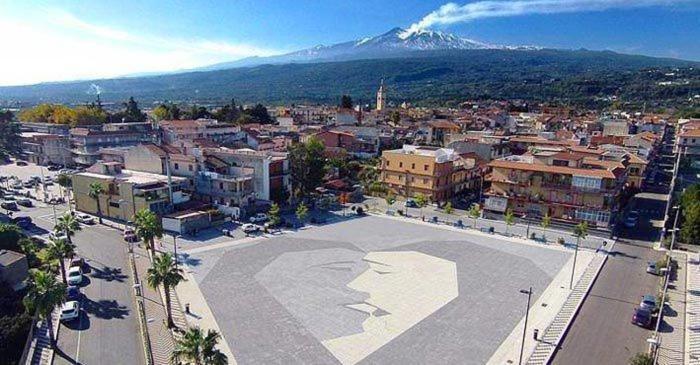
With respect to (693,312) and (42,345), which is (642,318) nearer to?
(693,312)

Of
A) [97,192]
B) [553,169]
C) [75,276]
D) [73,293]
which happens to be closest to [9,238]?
[75,276]

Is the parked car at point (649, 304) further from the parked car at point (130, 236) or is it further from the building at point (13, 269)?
the parked car at point (130, 236)

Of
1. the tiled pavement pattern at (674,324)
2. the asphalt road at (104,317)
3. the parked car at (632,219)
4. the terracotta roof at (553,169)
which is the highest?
the terracotta roof at (553,169)

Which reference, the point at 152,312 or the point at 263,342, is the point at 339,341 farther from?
the point at 152,312

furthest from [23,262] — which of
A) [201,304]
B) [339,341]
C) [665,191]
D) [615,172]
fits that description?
[665,191]

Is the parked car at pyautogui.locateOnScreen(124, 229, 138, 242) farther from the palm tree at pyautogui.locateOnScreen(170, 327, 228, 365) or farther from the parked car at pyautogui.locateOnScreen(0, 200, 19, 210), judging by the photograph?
the palm tree at pyautogui.locateOnScreen(170, 327, 228, 365)

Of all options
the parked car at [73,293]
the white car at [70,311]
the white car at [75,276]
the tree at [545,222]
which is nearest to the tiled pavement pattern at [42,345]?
the white car at [70,311]
